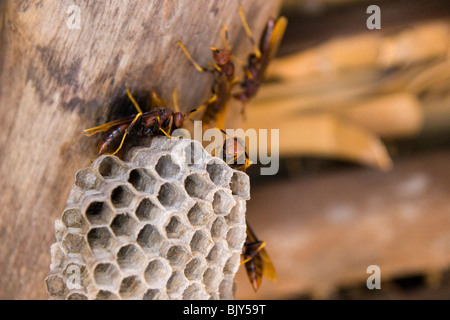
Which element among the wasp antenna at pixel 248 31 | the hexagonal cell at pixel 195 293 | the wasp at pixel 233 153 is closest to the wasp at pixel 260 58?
the wasp antenna at pixel 248 31

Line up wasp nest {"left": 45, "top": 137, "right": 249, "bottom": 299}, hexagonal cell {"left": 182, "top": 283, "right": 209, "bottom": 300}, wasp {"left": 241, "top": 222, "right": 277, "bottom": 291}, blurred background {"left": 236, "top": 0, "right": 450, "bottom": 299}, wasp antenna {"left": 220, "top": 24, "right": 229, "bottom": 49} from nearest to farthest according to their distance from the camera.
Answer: wasp nest {"left": 45, "top": 137, "right": 249, "bottom": 299}, hexagonal cell {"left": 182, "top": 283, "right": 209, "bottom": 300}, wasp antenna {"left": 220, "top": 24, "right": 229, "bottom": 49}, wasp {"left": 241, "top": 222, "right": 277, "bottom": 291}, blurred background {"left": 236, "top": 0, "right": 450, "bottom": 299}

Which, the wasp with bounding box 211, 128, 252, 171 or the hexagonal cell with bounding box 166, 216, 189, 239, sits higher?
the wasp with bounding box 211, 128, 252, 171

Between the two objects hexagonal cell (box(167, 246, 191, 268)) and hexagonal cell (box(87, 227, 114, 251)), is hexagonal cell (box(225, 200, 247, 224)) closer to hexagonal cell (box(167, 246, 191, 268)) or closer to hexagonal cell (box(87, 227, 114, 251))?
hexagonal cell (box(167, 246, 191, 268))

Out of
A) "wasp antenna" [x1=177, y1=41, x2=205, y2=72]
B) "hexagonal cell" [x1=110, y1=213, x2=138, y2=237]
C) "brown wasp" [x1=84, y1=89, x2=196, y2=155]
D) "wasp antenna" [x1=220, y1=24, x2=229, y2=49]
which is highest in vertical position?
"wasp antenna" [x1=220, y1=24, x2=229, y2=49]

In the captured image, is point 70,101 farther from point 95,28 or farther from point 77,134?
point 95,28

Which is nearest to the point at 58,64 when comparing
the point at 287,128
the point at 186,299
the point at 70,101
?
the point at 70,101

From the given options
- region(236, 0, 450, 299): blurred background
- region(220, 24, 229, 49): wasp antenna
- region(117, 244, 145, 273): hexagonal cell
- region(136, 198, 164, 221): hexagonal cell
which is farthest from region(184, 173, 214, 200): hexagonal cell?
region(236, 0, 450, 299): blurred background
